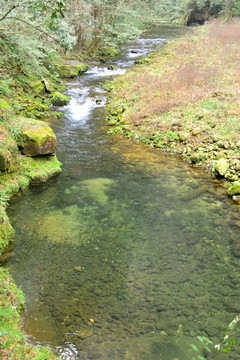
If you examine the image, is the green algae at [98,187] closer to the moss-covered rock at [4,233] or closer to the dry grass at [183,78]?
the moss-covered rock at [4,233]

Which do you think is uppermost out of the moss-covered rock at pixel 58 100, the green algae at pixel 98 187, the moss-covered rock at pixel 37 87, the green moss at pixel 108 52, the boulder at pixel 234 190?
the green moss at pixel 108 52

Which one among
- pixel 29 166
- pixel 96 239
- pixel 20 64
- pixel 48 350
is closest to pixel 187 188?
pixel 96 239

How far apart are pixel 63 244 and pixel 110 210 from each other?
177cm

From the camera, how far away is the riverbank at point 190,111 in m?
10.1

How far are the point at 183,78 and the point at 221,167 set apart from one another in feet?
25.6

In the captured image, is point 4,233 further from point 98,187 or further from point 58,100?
point 58,100

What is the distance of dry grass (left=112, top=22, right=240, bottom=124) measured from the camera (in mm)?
13344

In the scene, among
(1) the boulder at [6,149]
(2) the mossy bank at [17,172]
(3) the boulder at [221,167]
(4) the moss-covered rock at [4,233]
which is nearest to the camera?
(2) the mossy bank at [17,172]

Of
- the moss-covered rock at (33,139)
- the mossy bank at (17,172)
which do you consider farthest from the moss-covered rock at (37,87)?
the moss-covered rock at (33,139)

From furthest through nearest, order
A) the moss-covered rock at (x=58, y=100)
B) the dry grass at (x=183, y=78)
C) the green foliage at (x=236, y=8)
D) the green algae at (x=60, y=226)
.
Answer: the green foliage at (x=236, y=8), the moss-covered rock at (x=58, y=100), the dry grass at (x=183, y=78), the green algae at (x=60, y=226)

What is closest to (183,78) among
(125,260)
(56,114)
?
(56,114)

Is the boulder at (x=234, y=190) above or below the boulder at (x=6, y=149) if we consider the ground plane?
below

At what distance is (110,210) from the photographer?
23.8ft

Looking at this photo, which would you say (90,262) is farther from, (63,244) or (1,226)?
(1,226)
